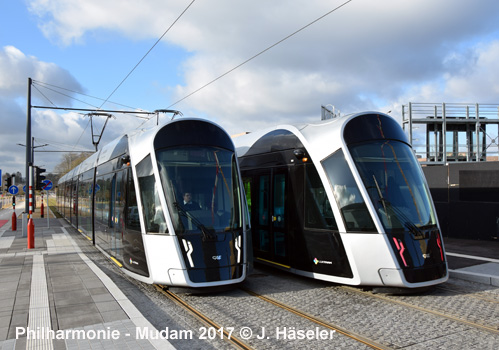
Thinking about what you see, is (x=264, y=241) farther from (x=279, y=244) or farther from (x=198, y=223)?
(x=198, y=223)

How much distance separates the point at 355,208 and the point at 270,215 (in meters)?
2.55

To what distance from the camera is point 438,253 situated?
753 centimetres

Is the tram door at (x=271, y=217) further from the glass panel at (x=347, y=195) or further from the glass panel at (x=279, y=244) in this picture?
the glass panel at (x=347, y=195)

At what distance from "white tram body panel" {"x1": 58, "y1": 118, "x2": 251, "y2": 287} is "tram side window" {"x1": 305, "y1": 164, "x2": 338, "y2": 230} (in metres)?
1.29

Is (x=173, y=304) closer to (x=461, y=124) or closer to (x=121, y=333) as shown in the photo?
(x=121, y=333)

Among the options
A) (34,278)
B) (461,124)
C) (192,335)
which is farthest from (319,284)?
(461,124)

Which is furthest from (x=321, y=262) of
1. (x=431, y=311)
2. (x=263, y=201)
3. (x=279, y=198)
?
(x=263, y=201)

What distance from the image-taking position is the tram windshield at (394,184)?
24.3 ft

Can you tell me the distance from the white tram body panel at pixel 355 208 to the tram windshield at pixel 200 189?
1.39m

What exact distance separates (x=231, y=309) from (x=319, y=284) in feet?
7.89

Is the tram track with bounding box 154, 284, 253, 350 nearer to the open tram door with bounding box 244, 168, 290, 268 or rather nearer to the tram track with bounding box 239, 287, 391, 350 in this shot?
the tram track with bounding box 239, 287, 391, 350

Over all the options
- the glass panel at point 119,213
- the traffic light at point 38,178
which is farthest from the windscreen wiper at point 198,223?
the traffic light at point 38,178

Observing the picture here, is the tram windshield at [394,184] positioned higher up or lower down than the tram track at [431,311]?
higher up

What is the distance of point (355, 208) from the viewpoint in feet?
24.7
